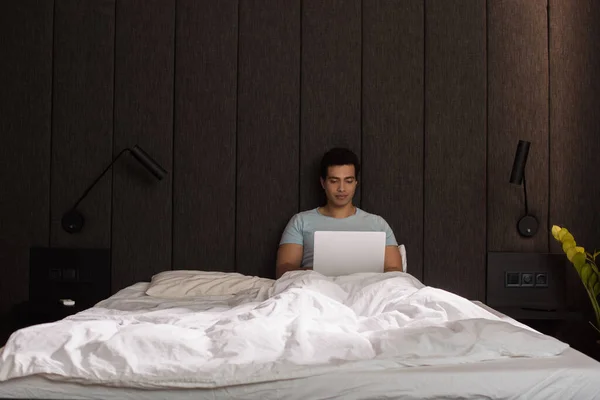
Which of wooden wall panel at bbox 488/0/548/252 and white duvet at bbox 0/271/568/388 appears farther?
wooden wall panel at bbox 488/0/548/252

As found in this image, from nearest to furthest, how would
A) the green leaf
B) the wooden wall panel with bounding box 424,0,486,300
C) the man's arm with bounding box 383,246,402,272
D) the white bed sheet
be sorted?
the white bed sheet
the green leaf
the man's arm with bounding box 383,246,402,272
the wooden wall panel with bounding box 424,0,486,300

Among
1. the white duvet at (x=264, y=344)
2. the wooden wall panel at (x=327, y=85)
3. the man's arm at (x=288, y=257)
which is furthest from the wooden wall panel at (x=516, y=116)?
the white duvet at (x=264, y=344)

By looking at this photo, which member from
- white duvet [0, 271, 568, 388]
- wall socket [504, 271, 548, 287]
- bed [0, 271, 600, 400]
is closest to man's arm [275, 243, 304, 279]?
wall socket [504, 271, 548, 287]

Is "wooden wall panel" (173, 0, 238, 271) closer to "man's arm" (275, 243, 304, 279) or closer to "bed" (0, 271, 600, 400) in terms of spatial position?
"man's arm" (275, 243, 304, 279)

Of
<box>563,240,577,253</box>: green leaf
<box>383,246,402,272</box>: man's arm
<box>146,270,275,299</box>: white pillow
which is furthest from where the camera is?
<box>383,246,402,272</box>: man's arm

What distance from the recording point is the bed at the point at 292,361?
153cm

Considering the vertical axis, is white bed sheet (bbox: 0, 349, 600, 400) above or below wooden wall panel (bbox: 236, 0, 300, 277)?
below

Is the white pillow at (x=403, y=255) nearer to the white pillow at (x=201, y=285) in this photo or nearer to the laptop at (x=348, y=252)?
the laptop at (x=348, y=252)

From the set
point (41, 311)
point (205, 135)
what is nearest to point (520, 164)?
point (205, 135)

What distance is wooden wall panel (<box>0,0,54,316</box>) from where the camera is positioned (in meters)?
3.31

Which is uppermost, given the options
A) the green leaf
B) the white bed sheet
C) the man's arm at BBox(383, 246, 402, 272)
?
the green leaf

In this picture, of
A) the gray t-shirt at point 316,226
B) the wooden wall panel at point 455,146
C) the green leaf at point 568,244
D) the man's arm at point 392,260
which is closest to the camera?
the green leaf at point 568,244

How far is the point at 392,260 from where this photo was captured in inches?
122

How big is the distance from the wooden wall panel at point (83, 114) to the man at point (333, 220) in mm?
881
